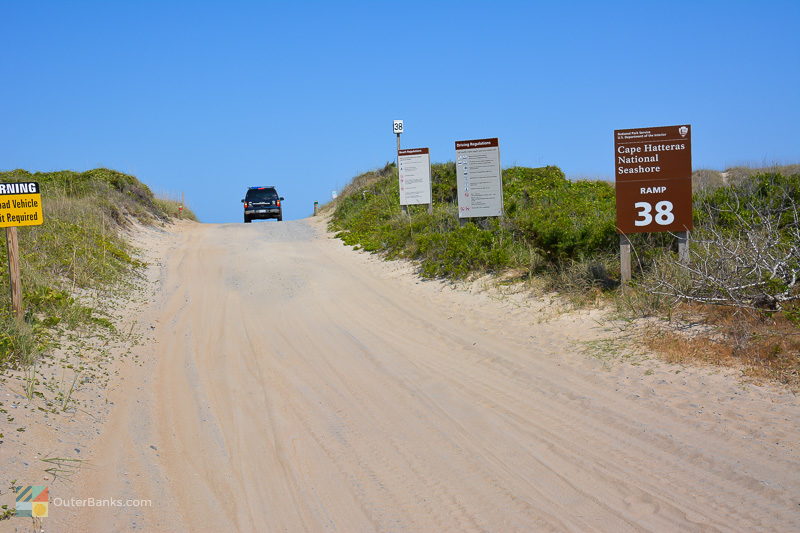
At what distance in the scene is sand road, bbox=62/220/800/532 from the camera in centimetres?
482

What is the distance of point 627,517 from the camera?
4621mm

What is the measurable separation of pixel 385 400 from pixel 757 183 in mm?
9899

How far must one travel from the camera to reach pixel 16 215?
28.7 feet

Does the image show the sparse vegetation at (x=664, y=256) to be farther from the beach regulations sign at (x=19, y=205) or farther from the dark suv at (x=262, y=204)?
the dark suv at (x=262, y=204)

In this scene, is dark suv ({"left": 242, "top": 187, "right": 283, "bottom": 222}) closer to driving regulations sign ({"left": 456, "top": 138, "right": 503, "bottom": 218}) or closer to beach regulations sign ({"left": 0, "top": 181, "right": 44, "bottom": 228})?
driving regulations sign ({"left": 456, "top": 138, "right": 503, "bottom": 218})

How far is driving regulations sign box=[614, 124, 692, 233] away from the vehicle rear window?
77.9 feet

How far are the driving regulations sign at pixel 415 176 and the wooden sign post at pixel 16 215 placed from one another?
12.7 meters

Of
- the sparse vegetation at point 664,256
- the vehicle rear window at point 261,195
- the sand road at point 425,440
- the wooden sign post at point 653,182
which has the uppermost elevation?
the vehicle rear window at point 261,195

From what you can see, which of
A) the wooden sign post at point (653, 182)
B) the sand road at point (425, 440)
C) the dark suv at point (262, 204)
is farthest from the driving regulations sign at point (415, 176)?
the dark suv at point (262, 204)

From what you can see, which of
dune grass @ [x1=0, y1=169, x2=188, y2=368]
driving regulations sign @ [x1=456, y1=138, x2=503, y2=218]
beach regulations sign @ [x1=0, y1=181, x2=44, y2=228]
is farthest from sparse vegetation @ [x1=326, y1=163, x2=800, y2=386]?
beach regulations sign @ [x1=0, y1=181, x2=44, y2=228]

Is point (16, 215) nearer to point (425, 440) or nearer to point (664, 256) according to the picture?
point (425, 440)

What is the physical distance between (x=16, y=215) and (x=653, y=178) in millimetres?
9405

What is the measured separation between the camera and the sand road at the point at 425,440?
482cm

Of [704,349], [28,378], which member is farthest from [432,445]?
[28,378]
